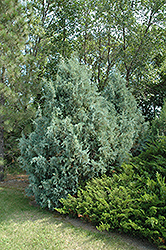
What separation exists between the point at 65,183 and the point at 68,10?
26.0 feet

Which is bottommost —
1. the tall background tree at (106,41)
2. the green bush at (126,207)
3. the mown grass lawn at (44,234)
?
the mown grass lawn at (44,234)

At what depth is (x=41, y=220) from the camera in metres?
4.13

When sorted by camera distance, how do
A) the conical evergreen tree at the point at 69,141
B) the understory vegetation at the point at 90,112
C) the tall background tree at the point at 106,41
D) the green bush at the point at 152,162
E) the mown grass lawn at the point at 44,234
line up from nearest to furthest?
the mown grass lawn at the point at 44,234 → the understory vegetation at the point at 90,112 → the conical evergreen tree at the point at 69,141 → the green bush at the point at 152,162 → the tall background tree at the point at 106,41

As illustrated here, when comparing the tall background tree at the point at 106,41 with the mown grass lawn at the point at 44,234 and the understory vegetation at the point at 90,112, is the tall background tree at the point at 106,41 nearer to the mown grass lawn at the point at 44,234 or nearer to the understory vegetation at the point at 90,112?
the understory vegetation at the point at 90,112

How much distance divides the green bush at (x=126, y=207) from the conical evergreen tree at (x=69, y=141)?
1.33 ft

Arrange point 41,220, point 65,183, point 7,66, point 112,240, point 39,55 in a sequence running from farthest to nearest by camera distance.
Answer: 1. point 39,55
2. point 7,66
3. point 65,183
4. point 41,220
5. point 112,240

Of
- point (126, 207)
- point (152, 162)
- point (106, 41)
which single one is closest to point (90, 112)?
point (152, 162)

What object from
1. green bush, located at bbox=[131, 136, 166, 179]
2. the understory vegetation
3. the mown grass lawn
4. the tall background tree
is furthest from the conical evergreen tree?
the tall background tree

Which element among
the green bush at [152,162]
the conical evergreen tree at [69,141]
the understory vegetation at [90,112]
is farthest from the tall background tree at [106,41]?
the green bush at [152,162]

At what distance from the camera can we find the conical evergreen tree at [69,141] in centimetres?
445

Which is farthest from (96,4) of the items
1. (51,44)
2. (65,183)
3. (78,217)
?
(78,217)

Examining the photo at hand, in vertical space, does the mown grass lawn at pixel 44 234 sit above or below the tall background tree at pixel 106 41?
below

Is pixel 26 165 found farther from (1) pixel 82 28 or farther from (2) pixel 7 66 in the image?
(1) pixel 82 28

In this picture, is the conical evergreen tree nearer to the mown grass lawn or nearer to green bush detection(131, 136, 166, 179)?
the mown grass lawn
